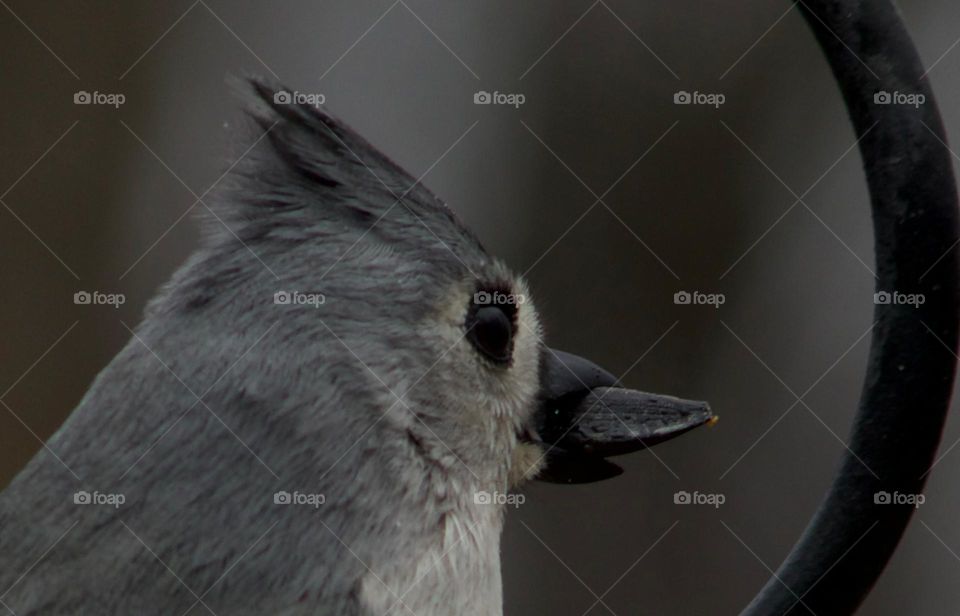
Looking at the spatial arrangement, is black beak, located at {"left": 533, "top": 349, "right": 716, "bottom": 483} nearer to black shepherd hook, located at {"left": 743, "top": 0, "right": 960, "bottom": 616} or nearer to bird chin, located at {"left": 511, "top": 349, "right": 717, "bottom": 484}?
bird chin, located at {"left": 511, "top": 349, "right": 717, "bottom": 484}

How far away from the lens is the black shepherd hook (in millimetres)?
1616

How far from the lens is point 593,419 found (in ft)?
7.57

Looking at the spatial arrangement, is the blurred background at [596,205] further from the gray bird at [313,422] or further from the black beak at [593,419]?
the gray bird at [313,422]

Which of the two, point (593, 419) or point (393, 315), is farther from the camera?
point (593, 419)

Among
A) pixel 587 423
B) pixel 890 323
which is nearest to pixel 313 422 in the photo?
pixel 587 423

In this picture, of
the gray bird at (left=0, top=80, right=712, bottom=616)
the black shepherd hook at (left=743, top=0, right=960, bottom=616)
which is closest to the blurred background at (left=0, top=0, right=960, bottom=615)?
the gray bird at (left=0, top=80, right=712, bottom=616)

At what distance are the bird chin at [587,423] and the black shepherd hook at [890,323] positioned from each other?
56cm

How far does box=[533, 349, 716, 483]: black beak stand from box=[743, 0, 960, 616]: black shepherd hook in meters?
0.56

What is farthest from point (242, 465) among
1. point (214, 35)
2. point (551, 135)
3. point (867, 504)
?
point (214, 35)

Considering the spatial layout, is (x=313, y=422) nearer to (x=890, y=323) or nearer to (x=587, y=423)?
(x=587, y=423)

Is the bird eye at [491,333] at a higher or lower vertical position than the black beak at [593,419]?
higher

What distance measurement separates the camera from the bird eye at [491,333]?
223 cm

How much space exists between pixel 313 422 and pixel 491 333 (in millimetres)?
433

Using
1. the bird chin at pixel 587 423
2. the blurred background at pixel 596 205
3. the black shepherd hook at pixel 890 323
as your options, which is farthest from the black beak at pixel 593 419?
the blurred background at pixel 596 205
